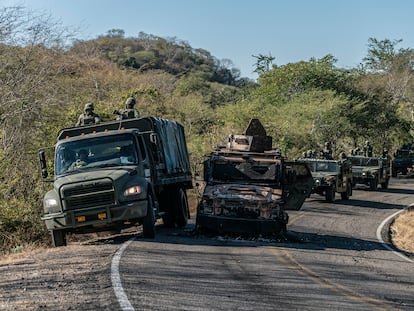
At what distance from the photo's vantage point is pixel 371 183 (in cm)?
3322

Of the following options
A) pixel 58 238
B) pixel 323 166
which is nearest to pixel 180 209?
pixel 58 238

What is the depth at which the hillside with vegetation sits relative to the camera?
1786 centimetres

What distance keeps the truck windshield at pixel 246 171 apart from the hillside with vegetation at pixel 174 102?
181 inches

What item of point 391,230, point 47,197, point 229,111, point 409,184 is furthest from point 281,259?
point 409,184

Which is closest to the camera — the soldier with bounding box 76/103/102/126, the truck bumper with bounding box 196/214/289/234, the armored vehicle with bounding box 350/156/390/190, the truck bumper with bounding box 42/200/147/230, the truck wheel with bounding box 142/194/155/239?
the truck bumper with bounding box 42/200/147/230

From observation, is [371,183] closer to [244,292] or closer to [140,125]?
[140,125]

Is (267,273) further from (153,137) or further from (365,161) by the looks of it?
(365,161)

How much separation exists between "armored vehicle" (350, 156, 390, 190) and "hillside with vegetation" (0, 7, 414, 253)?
6381 mm

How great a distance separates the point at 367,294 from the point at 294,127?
106 feet

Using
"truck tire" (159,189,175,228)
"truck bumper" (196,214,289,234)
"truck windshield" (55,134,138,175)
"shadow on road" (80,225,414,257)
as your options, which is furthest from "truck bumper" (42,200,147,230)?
"truck tire" (159,189,175,228)

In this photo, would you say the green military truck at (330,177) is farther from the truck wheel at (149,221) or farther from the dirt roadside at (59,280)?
the dirt roadside at (59,280)

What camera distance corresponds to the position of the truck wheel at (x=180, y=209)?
17.0 meters

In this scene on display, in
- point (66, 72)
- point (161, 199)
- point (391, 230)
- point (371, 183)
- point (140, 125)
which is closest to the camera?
point (140, 125)

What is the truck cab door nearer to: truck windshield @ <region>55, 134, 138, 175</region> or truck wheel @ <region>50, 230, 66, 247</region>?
truck windshield @ <region>55, 134, 138, 175</region>
